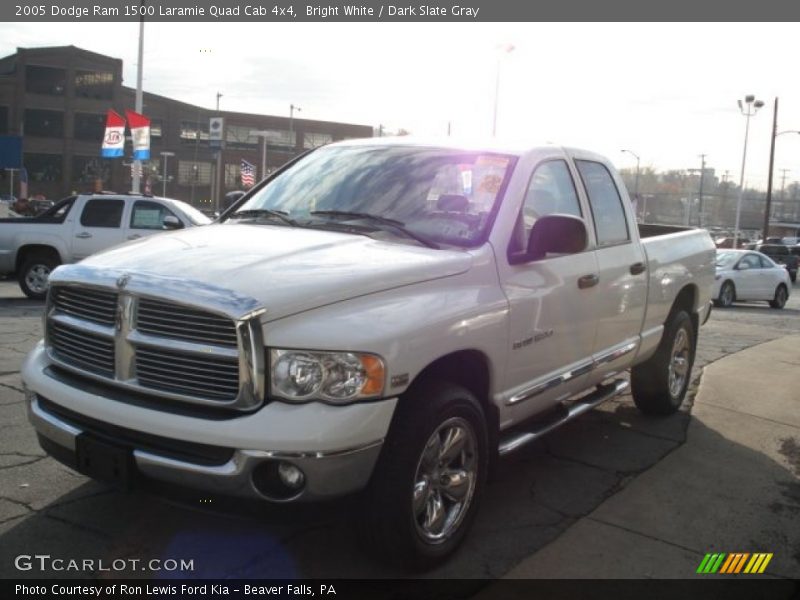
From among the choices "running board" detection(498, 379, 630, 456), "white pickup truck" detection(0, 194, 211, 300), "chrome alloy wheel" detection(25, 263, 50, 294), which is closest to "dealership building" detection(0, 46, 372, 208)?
"white pickup truck" detection(0, 194, 211, 300)

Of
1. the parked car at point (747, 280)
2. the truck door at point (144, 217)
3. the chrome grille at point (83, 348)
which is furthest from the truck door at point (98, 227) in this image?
the parked car at point (747, 280)

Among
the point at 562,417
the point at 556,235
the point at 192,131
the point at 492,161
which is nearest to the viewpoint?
the point at 556,235

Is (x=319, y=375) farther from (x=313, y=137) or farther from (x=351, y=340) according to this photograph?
(x=313, y=137)

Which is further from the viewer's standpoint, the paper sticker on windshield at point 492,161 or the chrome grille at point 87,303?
the paper sticker on windshield at point 492,161

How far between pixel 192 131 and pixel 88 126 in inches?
445

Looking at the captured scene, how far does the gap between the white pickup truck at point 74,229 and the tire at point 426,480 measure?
971 cm

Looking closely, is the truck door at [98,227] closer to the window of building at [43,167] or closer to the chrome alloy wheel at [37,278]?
the chrome alloy wheel at [37,278]

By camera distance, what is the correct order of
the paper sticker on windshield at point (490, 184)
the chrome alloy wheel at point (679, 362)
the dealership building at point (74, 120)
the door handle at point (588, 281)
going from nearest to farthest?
the paper sticker on windshield at point (490, 184), the door handle at point (588, 281), the chrome alloy wheel at point (679, 362), the dealership building at point (74, 120)

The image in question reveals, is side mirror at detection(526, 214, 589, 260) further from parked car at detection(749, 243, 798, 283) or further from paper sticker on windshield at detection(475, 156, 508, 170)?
Answer: parked car at detection(749, 243, 798, 283)

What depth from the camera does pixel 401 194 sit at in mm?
4043

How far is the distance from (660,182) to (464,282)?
83.4 meters

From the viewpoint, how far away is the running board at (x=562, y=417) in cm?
380

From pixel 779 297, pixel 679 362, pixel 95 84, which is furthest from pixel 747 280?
pixel 95 84

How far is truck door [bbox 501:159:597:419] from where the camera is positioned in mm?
3777
